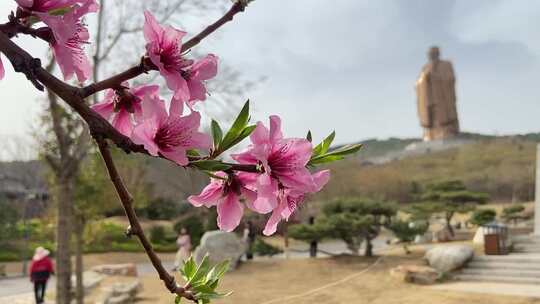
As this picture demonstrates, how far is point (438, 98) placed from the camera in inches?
1622

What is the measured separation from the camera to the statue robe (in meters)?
40.8

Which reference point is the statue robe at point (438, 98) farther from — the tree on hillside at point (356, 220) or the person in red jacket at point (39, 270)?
the person in red jacket at point (39, 270)

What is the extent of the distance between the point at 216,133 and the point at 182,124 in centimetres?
6

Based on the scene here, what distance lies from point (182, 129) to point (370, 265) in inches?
500

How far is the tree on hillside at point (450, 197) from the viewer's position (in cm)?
1995

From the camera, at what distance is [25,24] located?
58cm

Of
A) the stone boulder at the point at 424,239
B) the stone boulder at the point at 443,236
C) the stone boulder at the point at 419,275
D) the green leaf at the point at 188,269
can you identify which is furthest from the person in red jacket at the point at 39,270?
the stone boulder at the point at 443,236

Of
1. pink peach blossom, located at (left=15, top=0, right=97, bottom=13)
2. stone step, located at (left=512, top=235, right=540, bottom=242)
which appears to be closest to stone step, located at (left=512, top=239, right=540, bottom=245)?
stone step, located at (left=512, top=235, right=540, bottom=242)

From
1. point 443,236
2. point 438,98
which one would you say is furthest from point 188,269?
point 438,98

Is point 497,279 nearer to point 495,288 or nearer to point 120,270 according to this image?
point 495,288

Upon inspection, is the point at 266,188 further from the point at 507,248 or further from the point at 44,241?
the point at 44,241

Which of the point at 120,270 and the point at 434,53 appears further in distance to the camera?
the point at 434,53

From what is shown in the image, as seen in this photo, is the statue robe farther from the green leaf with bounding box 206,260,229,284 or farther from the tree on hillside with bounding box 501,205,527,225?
the green leaf with bounding box 206,260,229,284

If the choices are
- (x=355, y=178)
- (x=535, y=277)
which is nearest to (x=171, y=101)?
(x=535, y=277)
